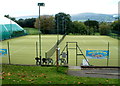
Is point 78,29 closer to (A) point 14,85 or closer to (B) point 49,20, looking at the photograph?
(B) point 49,20

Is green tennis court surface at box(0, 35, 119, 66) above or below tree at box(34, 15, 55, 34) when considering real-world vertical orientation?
below

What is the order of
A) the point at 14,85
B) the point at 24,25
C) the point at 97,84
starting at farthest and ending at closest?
1. the point at 24,25
2. the point at 97,84
3. the point at 14,85

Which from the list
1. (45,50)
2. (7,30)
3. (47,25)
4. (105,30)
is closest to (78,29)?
(105,30)

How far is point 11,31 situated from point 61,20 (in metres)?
9.70

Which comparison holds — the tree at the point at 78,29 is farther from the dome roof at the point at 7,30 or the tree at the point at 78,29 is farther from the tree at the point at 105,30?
the dome roof at the point at 7,30

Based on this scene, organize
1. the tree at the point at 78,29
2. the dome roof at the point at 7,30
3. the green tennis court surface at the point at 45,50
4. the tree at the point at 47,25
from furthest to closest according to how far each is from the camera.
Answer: the tree at the point at 78,29 < the tree at the point at 47,25 < the dome roof at the point at 7,30 < the green tennis court surface at the point at 45,50

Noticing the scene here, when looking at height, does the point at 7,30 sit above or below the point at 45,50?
above

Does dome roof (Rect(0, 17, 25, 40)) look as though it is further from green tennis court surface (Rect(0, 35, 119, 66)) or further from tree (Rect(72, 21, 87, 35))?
tree (Rect(72, 21, 87, 35))

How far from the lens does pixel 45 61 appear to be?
9.54 meters

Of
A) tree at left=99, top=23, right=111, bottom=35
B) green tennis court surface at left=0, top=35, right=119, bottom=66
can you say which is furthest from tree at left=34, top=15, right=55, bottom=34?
tree at left=99, top=23, right=111, bottom=35

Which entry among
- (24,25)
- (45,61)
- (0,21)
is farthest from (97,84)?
(24,25)

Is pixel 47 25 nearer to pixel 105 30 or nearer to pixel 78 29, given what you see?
pixel 78 29

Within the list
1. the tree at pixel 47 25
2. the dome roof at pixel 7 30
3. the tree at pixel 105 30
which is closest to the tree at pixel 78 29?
the tree at pixel 105 30

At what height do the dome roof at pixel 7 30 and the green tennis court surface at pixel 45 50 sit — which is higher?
the dome roof at pixel 7 30
